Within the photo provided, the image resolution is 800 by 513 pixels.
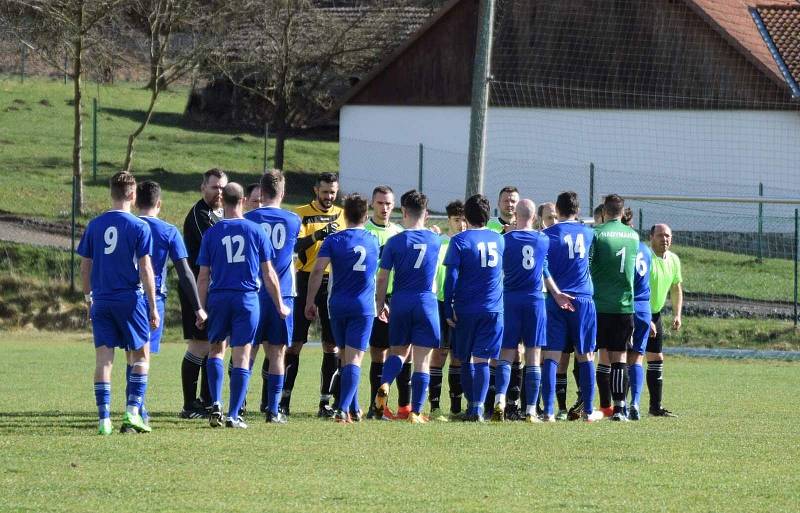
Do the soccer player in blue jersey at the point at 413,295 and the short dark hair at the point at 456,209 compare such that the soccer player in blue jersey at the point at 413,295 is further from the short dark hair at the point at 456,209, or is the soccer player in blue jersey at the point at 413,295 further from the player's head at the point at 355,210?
the short dark hair at the point at 456,209

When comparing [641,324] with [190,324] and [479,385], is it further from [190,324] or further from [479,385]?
[190,324]

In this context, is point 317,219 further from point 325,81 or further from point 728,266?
point 325,81

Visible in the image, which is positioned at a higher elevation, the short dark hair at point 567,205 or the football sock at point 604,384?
the short dark hair at point 567,205

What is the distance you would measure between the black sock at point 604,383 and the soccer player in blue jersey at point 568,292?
0.53m

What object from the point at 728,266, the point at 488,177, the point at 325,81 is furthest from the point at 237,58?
the point at 728,266

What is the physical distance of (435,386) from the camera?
12547 millimetres

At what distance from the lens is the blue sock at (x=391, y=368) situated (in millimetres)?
11023

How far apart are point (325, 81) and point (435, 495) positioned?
33.3 metres

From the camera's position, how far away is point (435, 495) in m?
7.20

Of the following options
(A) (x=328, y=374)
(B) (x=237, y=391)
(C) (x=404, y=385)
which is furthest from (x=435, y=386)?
(B) (x=237, y=391)

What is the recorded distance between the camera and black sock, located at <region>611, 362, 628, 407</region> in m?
12.0

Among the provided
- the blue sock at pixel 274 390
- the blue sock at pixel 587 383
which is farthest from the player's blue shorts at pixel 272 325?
the blue sock at pixel 587 383

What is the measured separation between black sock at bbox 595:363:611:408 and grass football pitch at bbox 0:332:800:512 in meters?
0.48

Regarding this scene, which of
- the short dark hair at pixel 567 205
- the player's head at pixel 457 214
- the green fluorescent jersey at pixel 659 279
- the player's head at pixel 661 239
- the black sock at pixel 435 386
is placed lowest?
the black sock at pixel 435 386
